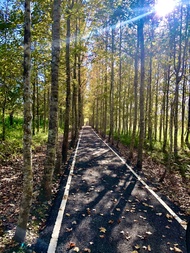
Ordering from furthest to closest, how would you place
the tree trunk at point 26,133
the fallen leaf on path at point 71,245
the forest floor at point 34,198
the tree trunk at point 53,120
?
the tree trunk at point 53,120 < the forest floor at point 34,198 < the tree trunk at point 26,133 < the fallen leaf on path at point 71,245

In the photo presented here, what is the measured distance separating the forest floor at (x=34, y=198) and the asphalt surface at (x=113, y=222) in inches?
12.0

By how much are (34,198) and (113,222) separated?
2.77m

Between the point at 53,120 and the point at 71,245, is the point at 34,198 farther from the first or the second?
the point at 71,245

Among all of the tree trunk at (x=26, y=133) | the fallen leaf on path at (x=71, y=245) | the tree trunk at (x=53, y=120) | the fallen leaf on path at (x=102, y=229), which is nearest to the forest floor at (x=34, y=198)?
the tree trunk at (x=26, y=133)

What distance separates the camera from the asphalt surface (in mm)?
4375

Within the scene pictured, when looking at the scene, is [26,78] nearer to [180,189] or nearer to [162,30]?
[180,189]

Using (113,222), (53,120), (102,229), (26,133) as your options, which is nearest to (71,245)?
(102,229)

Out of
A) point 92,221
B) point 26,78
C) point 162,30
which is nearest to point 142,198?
point 92,221

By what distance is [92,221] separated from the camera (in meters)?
5.38

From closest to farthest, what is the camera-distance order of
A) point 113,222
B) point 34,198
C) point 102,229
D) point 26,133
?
point 26,133, point 102,229, point 113,222, point 34,198

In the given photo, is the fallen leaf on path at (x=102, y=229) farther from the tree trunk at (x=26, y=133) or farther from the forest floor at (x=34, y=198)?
the tree trunk at (x=26, y=133)

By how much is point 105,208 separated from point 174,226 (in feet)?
6.33

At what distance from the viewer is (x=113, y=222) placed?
534 cm

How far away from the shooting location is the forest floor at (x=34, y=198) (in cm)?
479
